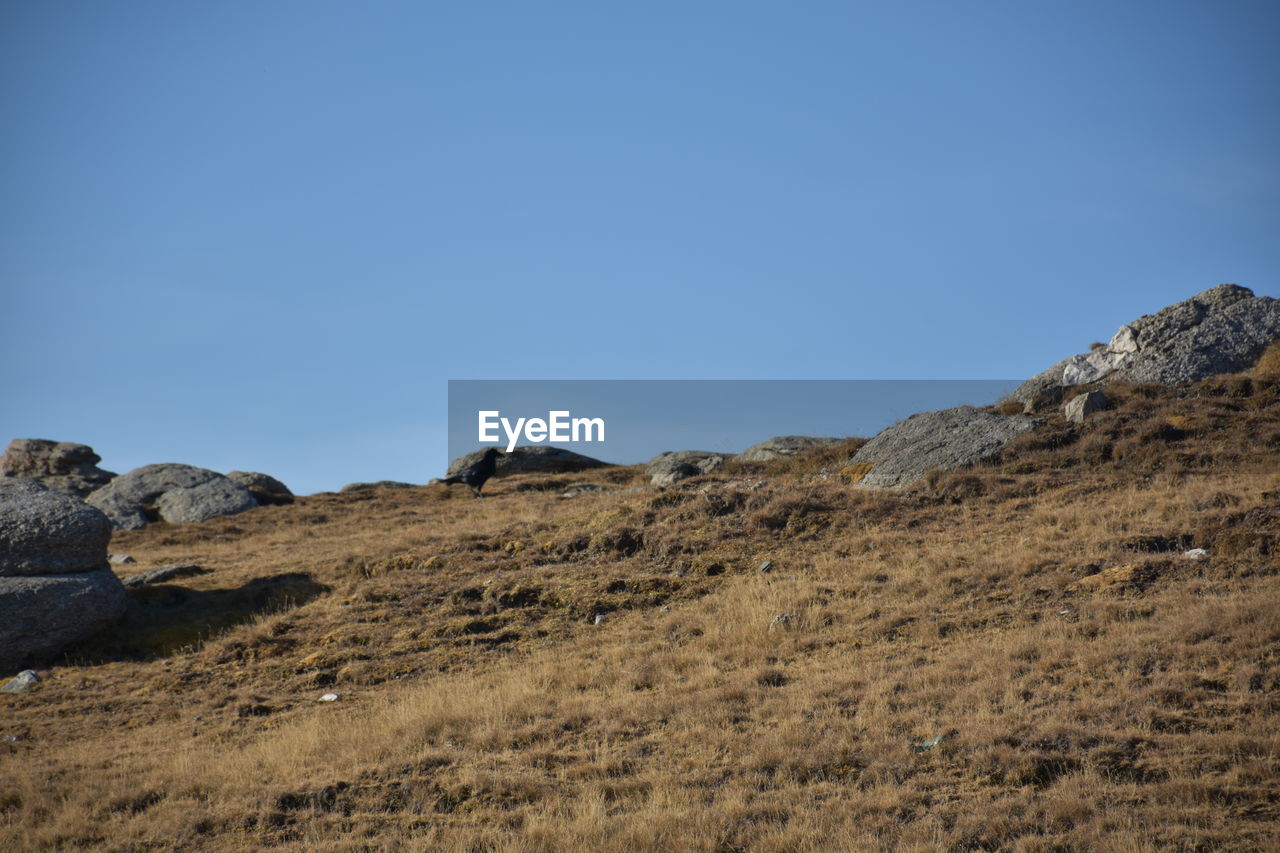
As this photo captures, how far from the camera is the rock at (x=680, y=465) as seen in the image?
33875 millimetres

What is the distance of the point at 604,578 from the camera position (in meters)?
18.3

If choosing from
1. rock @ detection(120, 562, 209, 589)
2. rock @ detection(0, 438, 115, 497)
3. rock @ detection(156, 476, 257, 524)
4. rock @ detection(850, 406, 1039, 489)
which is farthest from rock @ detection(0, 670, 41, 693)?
rock @ detection(0, 438, 115, 497)

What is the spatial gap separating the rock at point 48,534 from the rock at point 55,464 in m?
22.6

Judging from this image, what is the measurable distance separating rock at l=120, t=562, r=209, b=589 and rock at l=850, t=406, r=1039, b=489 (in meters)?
16.2

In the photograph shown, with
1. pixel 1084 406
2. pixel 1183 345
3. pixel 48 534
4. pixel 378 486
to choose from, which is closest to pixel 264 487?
pixel 378 486

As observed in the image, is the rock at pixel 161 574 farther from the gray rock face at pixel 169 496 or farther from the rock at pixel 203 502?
the rock at pixel 203 502

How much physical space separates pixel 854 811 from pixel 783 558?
1006 cm

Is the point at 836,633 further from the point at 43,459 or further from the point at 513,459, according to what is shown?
the point at 43,459

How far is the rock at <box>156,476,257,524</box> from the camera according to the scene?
3481 centimetres

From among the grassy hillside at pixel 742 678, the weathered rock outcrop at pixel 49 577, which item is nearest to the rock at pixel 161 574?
the grassy hillside at pixel 742 678

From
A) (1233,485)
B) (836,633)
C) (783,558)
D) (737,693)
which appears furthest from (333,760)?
(1233,485)

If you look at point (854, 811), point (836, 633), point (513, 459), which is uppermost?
point (513, 459)

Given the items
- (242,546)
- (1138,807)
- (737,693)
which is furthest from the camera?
(242,546)

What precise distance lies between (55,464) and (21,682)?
95.3 ft
